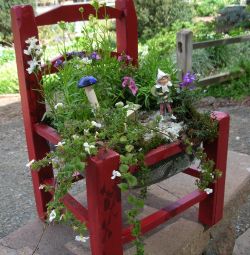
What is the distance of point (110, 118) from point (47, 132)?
0.88 feet

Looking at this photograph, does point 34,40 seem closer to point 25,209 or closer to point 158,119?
point 158,119

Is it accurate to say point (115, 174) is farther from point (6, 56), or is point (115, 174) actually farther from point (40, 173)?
point (6, 56)

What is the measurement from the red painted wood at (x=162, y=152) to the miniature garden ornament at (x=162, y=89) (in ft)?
0.48

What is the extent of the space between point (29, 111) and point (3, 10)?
32.5 feet

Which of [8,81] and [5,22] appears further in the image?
[5,22]

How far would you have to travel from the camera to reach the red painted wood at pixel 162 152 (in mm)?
1291

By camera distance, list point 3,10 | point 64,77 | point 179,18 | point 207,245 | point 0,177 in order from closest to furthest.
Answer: point 64,77, point 207,245, point 0,177, point 179,18, point 3,10

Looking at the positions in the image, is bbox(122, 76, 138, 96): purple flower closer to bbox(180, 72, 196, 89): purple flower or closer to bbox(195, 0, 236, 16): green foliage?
Answer: bbox(180, 72, 196, 89): purple flower

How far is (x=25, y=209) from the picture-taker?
286cm

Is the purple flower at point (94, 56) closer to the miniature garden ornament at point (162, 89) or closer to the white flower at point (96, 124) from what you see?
the miniature garden ornament at point (162, 89)

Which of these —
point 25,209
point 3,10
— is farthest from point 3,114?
point 3,10

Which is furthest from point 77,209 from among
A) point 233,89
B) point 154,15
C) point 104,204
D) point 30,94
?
point 154,15

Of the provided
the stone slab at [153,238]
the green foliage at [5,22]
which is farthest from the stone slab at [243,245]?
the green foliage at [5,22]

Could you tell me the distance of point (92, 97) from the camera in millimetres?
1369
